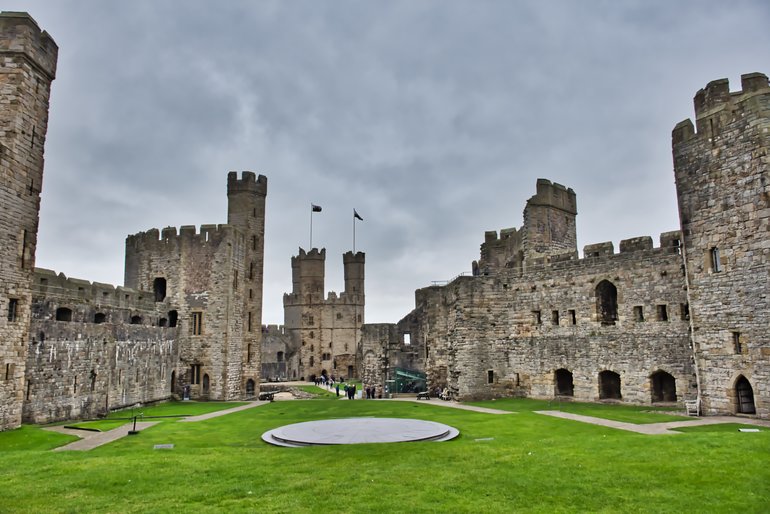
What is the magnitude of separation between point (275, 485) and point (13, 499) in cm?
446

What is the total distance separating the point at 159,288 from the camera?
123 ft

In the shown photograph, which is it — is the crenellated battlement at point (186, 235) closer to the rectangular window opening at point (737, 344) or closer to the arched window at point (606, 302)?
the arched window at point (606, 302)

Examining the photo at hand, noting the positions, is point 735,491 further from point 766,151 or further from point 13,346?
point 13,346

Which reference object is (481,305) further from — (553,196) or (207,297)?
(207,297)

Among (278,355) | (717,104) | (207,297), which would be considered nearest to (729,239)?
(717,104)

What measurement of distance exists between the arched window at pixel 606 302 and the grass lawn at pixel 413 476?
11628 mm

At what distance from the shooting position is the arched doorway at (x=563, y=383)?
28.8 m

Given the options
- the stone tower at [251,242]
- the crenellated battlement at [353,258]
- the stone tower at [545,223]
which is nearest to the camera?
the stone tower at [545,223]

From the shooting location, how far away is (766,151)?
19.1m

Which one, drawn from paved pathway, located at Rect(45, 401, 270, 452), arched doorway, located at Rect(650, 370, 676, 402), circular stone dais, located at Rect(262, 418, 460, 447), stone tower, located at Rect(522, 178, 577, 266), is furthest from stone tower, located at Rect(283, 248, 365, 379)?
circular stone dais, located at Rect(262, 418, 460, 447)

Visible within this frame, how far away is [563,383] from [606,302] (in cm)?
493

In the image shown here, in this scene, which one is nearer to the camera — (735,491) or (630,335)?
(735,491)

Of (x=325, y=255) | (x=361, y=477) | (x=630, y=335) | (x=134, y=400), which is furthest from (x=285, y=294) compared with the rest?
(x=361, y=477)

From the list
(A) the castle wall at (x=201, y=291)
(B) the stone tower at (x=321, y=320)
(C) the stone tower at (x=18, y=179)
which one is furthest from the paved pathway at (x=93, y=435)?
(B) the stone tower at (x=321, y=320)
